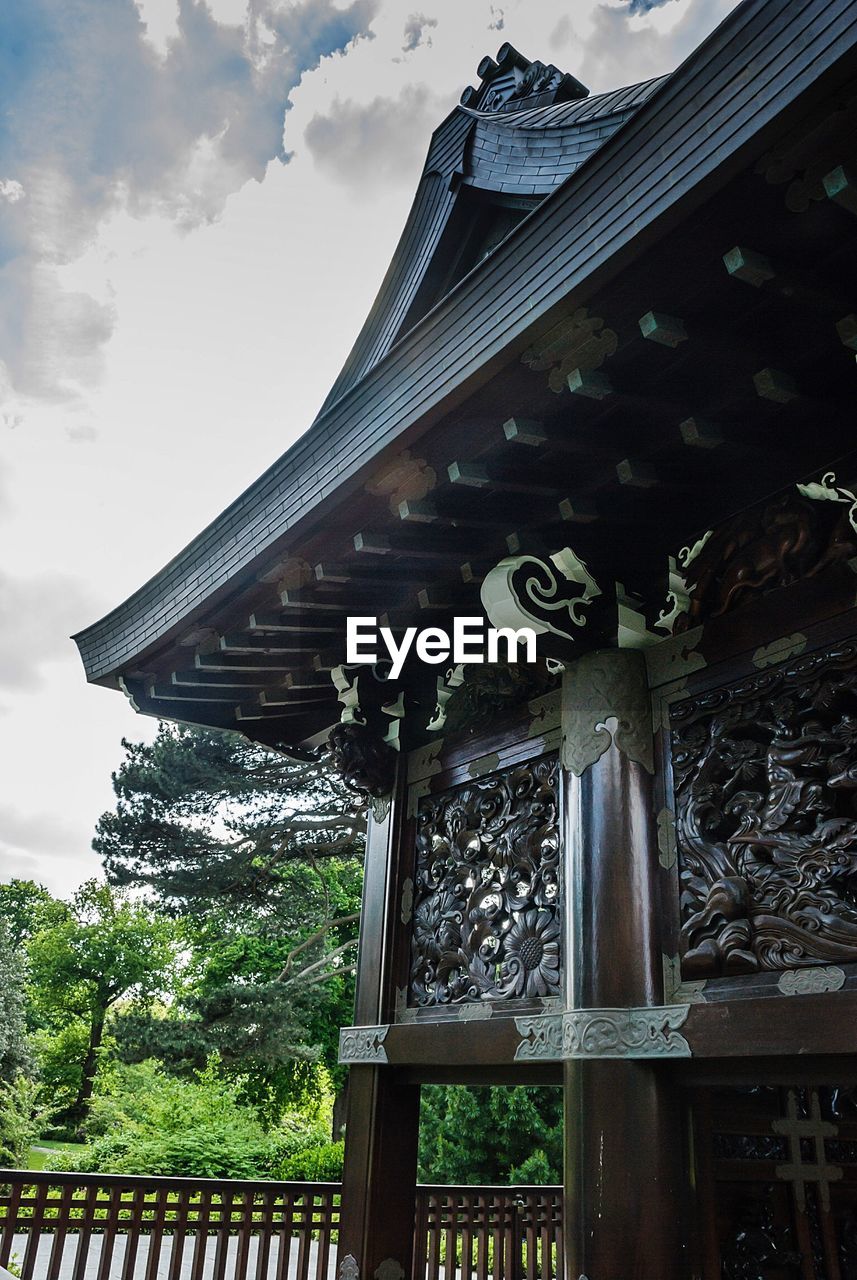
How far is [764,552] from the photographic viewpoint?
273 centimetres

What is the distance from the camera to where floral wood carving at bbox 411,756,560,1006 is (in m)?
3.17

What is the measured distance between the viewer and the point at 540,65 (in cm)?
436

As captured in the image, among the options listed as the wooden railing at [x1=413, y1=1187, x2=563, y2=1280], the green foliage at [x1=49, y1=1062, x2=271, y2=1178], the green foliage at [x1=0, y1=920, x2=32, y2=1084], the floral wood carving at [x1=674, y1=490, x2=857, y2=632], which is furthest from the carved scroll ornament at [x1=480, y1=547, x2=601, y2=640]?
the green foliage at [x1=0, y1=920, x2=32, y2=1084]

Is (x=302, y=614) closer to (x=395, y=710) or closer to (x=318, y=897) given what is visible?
(x=395, y=710)

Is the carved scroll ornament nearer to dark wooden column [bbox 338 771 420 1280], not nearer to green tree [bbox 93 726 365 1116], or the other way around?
dark wooden column [bbox 338 771 420 1280]

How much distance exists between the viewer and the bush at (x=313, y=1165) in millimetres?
12055

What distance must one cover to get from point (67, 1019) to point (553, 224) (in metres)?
27.2

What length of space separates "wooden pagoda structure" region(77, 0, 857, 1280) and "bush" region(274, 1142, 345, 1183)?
961cm

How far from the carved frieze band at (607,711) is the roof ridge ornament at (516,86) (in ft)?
8.43

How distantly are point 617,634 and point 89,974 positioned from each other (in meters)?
25.1

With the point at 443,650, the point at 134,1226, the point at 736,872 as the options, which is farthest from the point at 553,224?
the point at 134,1226

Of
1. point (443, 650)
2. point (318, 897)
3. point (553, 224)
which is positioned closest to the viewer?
point (553, 224)

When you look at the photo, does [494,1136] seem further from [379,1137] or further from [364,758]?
[364,758]

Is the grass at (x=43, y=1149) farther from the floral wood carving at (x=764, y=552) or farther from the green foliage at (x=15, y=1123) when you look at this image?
the floral wood carving at (x=764, y=552)
